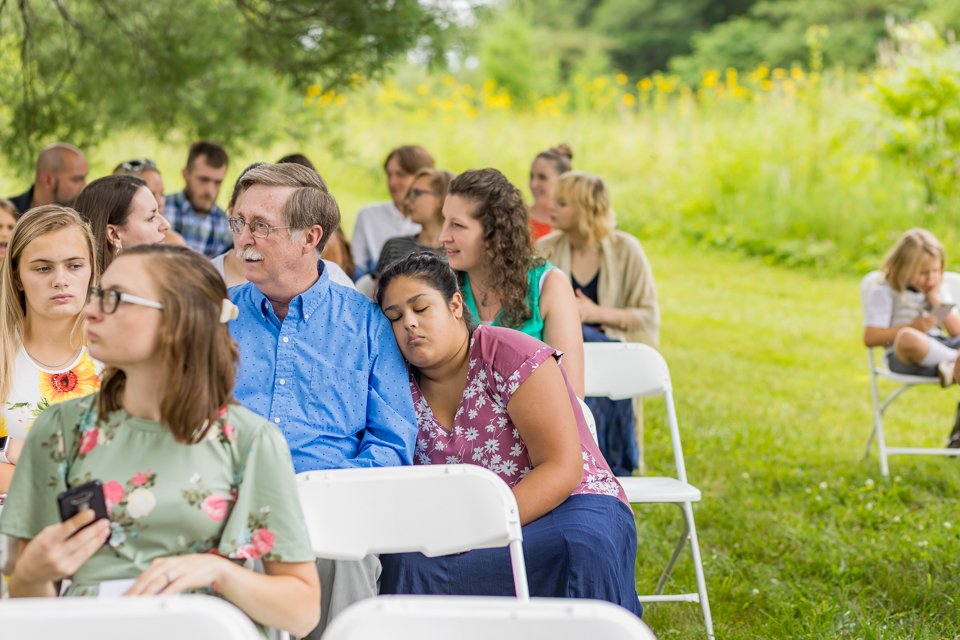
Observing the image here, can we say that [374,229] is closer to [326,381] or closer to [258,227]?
[258,227]

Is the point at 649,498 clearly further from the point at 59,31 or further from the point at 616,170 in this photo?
the point at 616,170

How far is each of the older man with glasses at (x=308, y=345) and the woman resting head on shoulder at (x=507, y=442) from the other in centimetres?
11

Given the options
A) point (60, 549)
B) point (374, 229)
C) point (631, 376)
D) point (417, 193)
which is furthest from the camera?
point (374, 229)

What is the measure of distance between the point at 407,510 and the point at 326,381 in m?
0.60

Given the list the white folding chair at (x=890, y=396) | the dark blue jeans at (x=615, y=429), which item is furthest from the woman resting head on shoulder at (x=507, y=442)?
the white folding chair at (x=890, y=396)

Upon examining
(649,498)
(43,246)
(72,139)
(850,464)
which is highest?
(72,139)

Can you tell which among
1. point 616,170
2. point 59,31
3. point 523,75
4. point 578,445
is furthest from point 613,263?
point 523,75

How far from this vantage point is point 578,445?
2938 millimetres

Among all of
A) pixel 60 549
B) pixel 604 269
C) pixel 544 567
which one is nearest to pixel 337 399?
pixel 544 567

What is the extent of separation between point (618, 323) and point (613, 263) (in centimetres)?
30

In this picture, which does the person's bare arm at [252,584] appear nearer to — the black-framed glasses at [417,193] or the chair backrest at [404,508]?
the chair backrest at [404,508]

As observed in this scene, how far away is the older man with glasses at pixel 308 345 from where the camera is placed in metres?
2.89

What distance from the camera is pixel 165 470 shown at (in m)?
1.98

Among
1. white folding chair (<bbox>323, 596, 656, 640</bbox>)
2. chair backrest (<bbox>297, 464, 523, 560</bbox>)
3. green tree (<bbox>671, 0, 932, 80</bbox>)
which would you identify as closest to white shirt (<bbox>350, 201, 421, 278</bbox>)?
chair backrest (<bbox>297, 464, 523, 560</bbox>)
